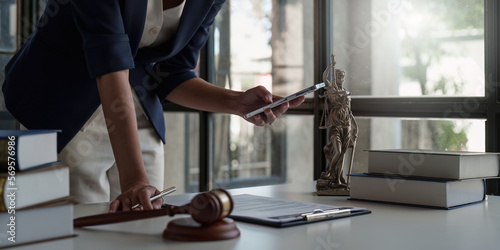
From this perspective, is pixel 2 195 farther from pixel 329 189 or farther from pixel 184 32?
pixel 184 32

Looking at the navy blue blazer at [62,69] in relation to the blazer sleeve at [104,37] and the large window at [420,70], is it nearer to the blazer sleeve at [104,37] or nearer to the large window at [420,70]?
the blazer sleeve at [104,37]

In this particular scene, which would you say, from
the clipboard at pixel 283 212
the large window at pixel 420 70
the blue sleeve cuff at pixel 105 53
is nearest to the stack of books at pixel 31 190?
the clipboard at pixel 283 212

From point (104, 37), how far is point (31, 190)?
2.03 feet

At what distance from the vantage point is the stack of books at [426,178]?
1218 millimetres

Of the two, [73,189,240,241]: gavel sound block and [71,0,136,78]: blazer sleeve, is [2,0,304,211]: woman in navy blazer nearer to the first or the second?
[71,0,136,78]: blazer sleeve

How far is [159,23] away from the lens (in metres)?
1.59

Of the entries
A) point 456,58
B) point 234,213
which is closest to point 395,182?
point 234,213

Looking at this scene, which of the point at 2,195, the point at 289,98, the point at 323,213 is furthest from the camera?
the point at 289,98

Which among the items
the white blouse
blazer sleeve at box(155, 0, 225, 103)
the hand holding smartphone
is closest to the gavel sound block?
the hand holding smartphone

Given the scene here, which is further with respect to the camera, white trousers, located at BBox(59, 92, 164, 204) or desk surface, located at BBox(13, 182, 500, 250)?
white trousers, located at BBox(59, 92, 164, 204)

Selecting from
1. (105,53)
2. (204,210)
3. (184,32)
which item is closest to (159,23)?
(184,32)

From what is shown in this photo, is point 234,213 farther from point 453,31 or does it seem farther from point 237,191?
point 453,31

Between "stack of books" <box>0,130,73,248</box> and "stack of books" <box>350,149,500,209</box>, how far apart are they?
2.37 feet

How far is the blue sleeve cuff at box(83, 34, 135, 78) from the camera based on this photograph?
1290mm
